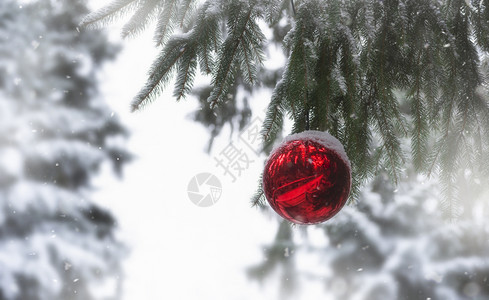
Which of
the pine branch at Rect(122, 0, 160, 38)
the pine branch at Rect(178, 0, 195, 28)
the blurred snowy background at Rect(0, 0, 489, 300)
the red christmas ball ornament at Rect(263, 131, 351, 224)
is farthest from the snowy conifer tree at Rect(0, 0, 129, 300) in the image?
the red christmas ball ornament at Rect(263, 131, 351, 224)

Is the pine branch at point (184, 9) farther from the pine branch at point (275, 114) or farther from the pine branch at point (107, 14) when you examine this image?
the pine branch at point (275, 114)

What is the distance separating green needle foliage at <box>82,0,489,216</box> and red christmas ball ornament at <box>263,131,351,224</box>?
81mm

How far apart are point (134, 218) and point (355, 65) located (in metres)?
3.95

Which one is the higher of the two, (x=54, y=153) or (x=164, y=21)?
(x=54, y=153)

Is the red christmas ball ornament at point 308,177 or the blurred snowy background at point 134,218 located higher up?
the blurred snowy background at point 134,218

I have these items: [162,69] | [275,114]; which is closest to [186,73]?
[162,69]

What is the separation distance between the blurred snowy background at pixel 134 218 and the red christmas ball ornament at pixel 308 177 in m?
3.17

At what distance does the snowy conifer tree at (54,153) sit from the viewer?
13.0 ft

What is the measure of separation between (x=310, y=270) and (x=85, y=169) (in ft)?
8.78

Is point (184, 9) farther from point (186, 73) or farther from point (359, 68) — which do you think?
point (359, 68)

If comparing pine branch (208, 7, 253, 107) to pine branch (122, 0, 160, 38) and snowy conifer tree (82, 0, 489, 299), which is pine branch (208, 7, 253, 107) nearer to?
snowy conifer tree (82, 0, 489, 299)

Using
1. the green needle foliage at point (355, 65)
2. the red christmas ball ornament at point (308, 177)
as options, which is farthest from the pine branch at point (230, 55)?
the red christmas ball ornament at point (308, 177)

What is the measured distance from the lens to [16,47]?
4270mm

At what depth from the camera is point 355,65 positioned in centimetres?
89
